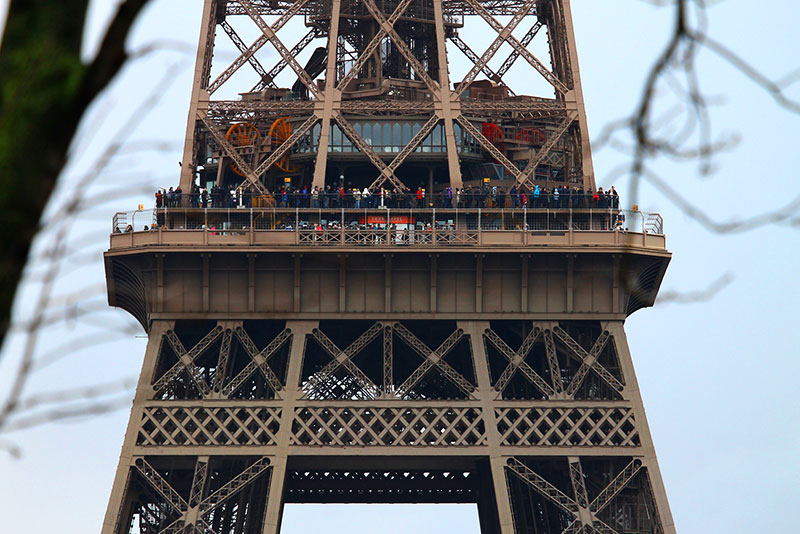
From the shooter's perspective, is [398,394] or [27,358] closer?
[27,358]

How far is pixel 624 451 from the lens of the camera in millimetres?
53188

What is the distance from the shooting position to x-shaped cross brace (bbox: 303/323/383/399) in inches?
2109

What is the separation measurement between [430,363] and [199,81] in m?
14.9

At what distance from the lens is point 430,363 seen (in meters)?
53.8

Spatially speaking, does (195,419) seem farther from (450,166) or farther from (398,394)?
(450,166)

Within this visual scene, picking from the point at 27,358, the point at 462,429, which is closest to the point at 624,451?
the point at 462,429

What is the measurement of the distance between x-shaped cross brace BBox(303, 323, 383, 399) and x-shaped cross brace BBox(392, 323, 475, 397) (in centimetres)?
87

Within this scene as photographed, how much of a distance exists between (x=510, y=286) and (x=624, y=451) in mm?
7156

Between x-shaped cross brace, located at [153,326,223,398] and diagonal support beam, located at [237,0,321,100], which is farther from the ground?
diagonal support beam, located at [237,0,321,100]

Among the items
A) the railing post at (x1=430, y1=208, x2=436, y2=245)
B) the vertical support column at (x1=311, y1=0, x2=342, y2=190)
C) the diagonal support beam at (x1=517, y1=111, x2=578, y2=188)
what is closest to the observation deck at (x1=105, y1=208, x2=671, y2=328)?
the railing post at (x1=430, y1=208, x2=436, y2=245)

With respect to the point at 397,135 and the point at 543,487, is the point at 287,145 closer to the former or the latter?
the point at 397,135

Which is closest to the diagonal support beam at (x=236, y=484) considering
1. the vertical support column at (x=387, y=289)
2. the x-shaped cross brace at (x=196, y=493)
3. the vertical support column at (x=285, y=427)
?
the x-shaped cross brace at (x=196, y=493)

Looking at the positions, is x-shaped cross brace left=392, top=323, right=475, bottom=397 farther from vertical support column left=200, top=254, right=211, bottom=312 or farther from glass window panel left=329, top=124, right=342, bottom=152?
glass window panel left=329, top=124, right=342, bottom=152

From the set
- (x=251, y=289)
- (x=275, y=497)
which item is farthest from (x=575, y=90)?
(x=275, y=497)
